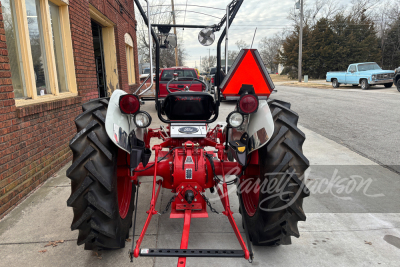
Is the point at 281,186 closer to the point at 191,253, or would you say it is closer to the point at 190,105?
the point at 191,253

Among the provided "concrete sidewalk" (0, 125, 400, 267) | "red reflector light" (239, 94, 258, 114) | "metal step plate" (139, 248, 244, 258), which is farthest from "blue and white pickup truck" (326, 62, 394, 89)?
"metal step plate" (139, 248, 244, 258)

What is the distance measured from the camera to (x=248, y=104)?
2346 millimetres

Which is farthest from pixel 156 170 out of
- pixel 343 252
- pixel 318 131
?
pixel 318 131

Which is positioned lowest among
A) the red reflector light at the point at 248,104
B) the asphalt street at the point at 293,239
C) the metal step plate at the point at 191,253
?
the asphalt street at the point at 293,239

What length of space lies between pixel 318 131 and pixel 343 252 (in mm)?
5579

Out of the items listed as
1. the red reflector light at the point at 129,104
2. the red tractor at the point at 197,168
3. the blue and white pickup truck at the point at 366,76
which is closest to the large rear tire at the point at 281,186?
the red tractor at the point at 197,168

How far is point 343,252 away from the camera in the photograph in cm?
260

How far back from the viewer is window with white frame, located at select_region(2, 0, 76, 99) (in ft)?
12.9

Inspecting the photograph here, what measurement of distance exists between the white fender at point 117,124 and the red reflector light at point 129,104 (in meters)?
0.08

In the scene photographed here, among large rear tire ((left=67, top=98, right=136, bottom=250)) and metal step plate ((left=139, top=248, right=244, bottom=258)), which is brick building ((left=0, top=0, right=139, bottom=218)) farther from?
metal step plate ((left=139, top=248, right=244, bottom=258))

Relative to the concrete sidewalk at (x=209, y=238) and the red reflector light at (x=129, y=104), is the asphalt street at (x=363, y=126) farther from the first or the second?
the red reflector light at (x=129, y=104)

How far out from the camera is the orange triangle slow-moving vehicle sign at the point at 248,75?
2.47m

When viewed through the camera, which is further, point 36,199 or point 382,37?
point 382,37

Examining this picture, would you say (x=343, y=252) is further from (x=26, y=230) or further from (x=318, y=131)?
(x=318, y=131)
